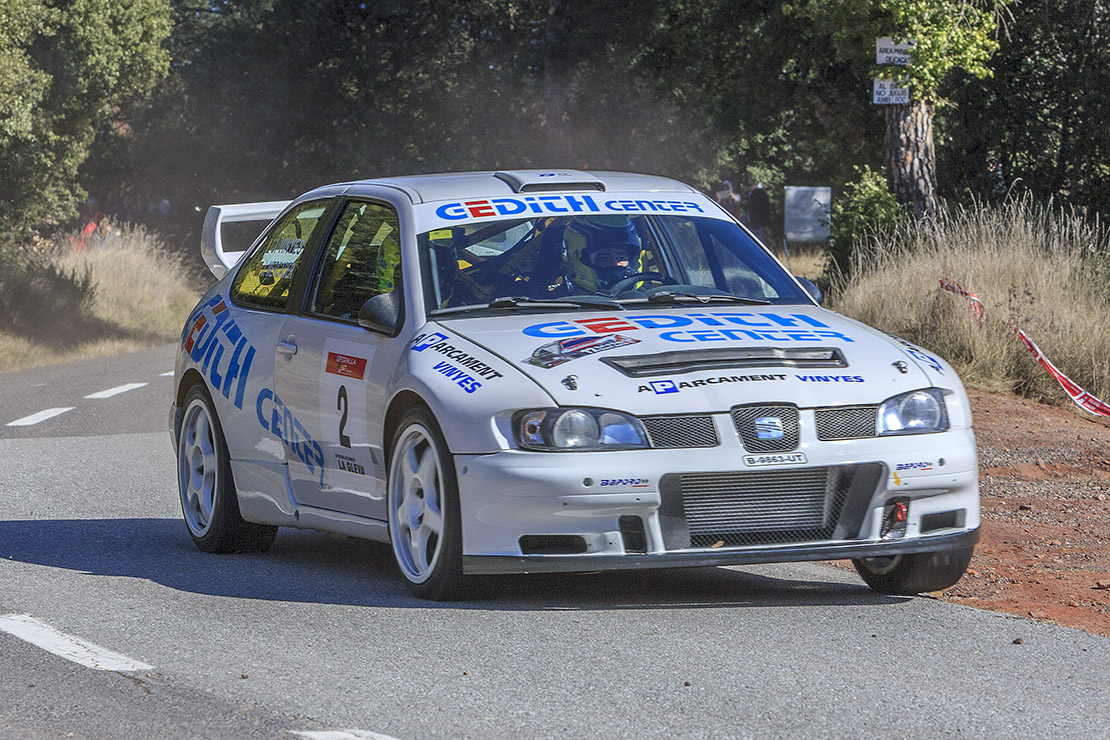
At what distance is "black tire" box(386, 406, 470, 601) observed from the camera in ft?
19.9

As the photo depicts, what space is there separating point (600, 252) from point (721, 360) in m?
1.23

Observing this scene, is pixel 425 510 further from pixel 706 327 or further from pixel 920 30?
pixel 920 30

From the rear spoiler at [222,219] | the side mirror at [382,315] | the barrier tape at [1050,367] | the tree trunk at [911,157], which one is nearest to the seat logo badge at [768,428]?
the side mirror at [382,315]

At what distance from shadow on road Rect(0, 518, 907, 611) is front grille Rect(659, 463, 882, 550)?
58 centimetres

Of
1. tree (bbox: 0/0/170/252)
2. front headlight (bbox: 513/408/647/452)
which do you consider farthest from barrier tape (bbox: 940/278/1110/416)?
tree (bbox: 0/0/170/252)

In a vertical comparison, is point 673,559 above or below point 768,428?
below

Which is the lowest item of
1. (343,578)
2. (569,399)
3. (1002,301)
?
(1002,301)

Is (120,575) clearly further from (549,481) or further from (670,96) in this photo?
(670,96)

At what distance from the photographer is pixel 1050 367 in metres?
13.0

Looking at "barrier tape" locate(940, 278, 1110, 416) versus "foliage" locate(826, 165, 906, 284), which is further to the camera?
"foliage" locate(826, 165, 906, 284)

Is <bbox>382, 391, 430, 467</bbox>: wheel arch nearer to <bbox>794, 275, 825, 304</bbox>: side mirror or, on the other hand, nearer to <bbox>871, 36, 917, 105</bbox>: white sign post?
<bbox>794, 275, 825, 304</bbox>: side mirror

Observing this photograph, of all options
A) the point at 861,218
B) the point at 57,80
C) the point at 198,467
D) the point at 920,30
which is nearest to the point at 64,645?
the point at 198,467

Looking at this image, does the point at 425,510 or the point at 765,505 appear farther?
the point at 425,510

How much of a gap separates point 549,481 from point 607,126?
40464 millimetres
